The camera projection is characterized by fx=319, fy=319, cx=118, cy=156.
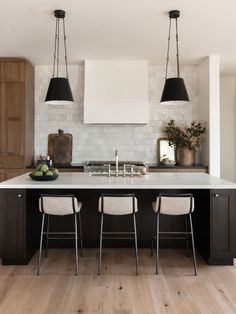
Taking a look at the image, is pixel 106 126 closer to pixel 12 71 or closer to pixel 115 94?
pixel 115 94

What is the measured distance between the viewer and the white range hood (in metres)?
5.59

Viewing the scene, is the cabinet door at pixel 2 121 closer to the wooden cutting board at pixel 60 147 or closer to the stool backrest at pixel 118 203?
the wooden cutting board at pixel 60 147

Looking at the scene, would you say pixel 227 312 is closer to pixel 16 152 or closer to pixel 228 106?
pixel 16 152

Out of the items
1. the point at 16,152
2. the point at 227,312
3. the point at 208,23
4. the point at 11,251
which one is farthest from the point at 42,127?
the point at 227,312

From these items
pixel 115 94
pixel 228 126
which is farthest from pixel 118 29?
pixel 228 126

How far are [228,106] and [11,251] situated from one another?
17.3ft

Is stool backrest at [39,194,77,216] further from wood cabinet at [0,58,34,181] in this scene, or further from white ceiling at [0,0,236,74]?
wood cabinet at [0,58,34,181]

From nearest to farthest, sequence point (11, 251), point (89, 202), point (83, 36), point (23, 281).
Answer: point (23, 281), point (11, 251), point (89, 202), point (83, 36)

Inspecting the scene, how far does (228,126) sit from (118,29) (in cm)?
361

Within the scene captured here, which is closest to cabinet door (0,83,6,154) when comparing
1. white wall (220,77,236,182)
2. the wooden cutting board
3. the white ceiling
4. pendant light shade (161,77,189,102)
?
the white ceiling

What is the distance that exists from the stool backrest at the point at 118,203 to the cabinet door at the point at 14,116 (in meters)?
2.72

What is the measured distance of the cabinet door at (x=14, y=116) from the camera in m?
5.39

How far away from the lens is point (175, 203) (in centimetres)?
318

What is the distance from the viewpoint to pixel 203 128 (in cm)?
557
